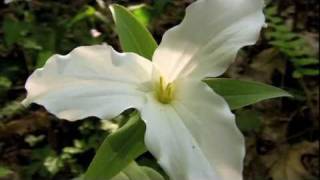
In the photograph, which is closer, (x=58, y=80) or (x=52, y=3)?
(x=58, y=80)

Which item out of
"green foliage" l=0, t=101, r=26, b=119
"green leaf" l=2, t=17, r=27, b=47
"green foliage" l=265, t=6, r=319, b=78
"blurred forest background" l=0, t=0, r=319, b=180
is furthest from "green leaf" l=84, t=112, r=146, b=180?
"green foliage" l=265, t=6, r=319, b=78

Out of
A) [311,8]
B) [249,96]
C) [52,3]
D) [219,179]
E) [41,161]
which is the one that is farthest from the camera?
[311,8]

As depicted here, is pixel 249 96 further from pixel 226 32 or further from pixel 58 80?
pixel 58 80

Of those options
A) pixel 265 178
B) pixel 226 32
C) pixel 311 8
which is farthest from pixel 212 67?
pixel 311 8

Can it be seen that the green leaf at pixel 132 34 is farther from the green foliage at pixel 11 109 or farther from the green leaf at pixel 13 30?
the green leaf at pixel 13 30

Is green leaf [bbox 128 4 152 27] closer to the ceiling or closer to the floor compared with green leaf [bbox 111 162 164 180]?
closer to the floor

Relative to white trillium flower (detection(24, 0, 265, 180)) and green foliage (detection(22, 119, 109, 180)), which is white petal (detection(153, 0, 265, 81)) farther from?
green foliage (detection(22, 119, 109, 180))

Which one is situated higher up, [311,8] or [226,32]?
[226,32]

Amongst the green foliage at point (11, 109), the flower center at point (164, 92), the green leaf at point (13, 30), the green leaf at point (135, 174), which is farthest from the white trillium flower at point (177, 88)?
the green leaf at point (13, 30)
